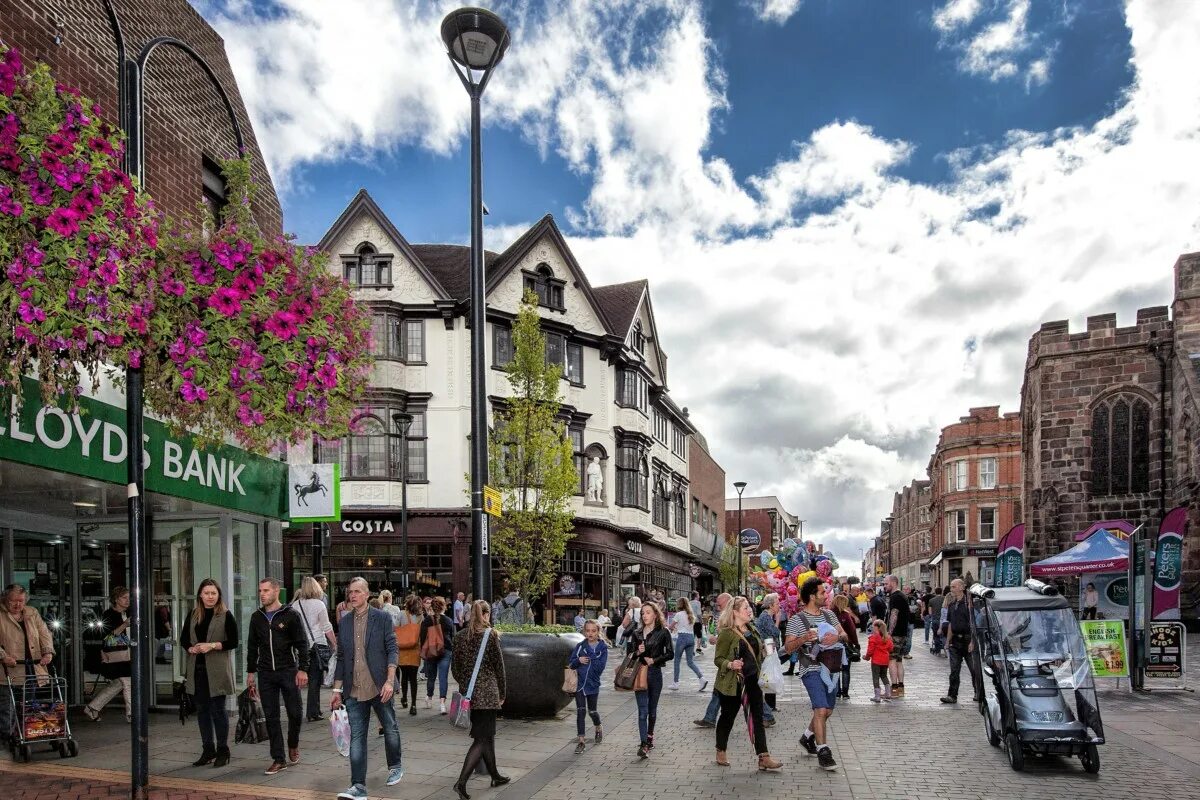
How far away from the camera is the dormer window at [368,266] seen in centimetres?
3189

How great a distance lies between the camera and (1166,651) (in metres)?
15.7

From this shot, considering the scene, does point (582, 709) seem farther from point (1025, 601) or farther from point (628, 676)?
point (1025, 601)

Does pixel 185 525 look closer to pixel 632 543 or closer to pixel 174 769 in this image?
pixel 174 769

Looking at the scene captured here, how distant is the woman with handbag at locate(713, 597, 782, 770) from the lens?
927 centimetres

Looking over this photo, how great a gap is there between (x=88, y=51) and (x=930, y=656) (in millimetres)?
23398

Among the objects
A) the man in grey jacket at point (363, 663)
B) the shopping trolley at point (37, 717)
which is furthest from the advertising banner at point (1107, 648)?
the shopping trolley at point (37, 717)

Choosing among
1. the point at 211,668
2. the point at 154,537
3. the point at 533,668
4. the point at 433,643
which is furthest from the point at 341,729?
the point at 154,537

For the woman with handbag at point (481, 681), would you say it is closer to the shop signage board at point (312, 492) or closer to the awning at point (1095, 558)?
the shop signage board at point (312, 492)

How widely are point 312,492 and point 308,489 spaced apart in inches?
3.2

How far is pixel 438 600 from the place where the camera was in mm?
13875

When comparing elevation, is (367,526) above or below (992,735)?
above

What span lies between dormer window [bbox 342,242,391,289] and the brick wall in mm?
17053

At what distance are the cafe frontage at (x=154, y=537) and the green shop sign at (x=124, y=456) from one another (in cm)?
2

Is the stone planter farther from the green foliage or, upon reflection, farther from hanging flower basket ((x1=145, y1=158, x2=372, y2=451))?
hanging flower basket ((x1=145, y1=158, x2=372, y2=451))
